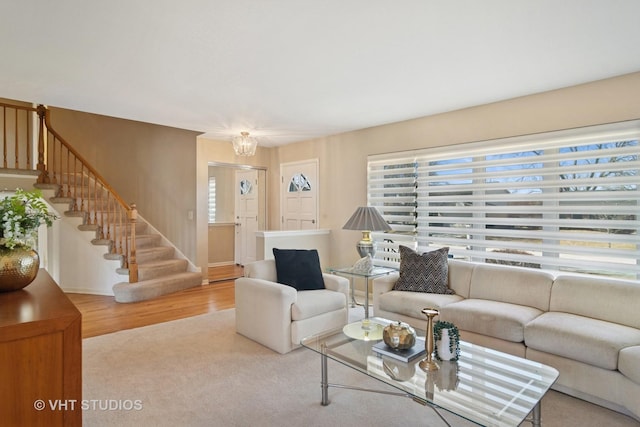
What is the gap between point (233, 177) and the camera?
7914 millimetres

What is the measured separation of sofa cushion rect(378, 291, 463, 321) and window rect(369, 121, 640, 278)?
3.20ft

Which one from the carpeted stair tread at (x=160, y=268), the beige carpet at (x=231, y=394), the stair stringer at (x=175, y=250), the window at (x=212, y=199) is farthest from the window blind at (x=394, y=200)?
the window at (x=212, y=199)

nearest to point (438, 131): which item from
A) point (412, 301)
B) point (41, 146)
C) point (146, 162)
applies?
point (412, 301)

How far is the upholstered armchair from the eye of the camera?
10.3 feet

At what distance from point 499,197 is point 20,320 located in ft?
13.2

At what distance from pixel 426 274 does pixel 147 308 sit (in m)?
3.54

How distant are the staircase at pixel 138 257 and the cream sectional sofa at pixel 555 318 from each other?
332 cm

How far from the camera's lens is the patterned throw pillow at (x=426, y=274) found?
3.57 meters

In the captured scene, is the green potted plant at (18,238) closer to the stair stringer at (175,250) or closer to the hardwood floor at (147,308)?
the hardwood floor at (147,308)

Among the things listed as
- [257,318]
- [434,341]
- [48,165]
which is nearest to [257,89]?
[257,318]

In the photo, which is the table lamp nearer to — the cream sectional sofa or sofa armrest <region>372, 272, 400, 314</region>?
sofa armrest <region>372, 272, 400, 314</region>

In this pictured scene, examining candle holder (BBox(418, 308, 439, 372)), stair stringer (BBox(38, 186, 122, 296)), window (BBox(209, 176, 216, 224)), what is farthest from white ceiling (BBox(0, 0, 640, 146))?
window (BBox(209, 176, 216, 224))

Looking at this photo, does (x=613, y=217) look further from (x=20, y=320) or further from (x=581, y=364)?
(x=20, y=320)

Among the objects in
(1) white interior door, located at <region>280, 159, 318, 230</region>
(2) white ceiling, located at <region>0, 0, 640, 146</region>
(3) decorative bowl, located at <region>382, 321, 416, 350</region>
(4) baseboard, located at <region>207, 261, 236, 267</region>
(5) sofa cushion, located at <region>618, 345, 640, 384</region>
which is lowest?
(4) baseboard, located at <region>207, 261, 236, 267</region>
